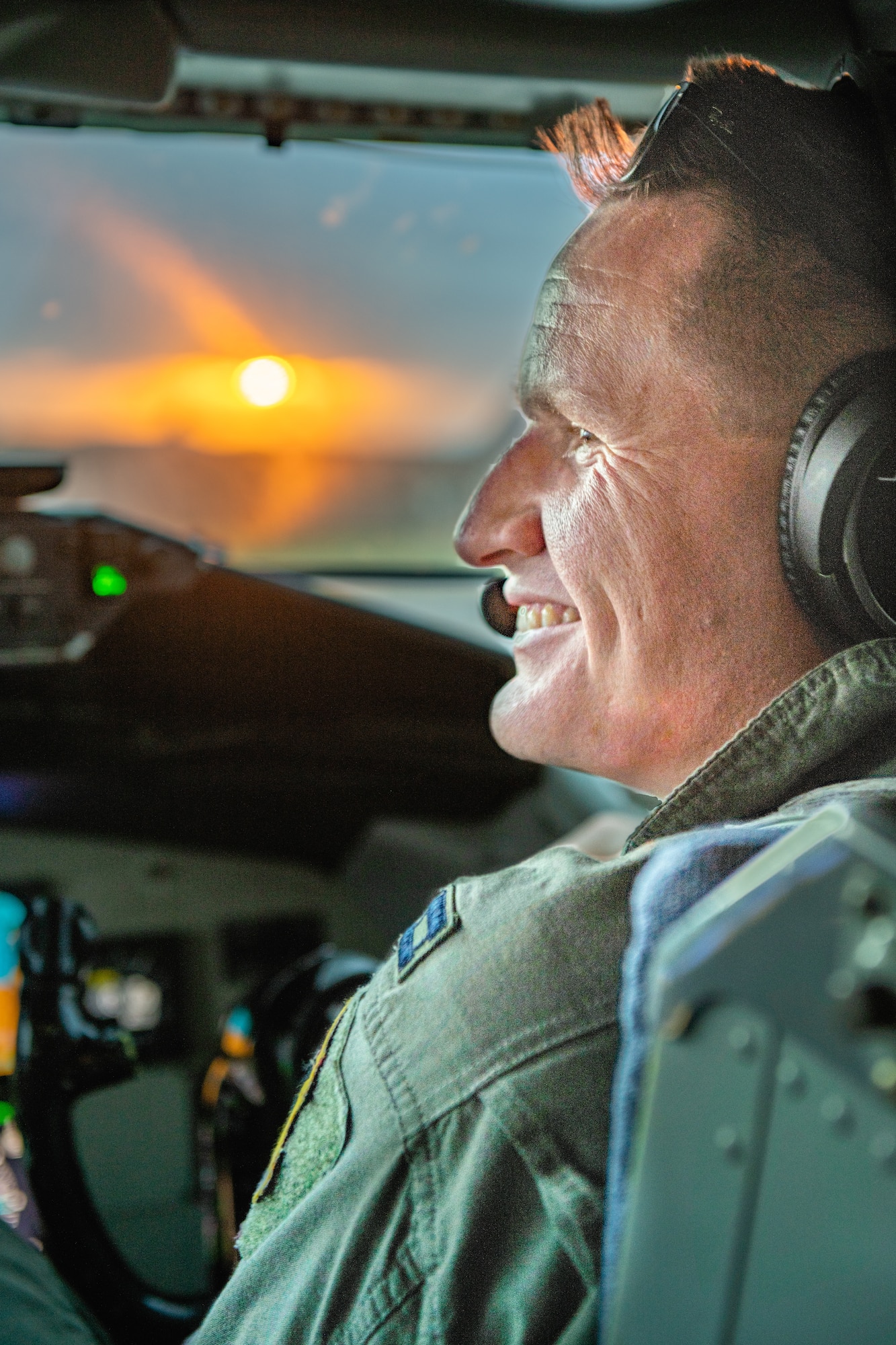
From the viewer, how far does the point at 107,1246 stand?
148cm

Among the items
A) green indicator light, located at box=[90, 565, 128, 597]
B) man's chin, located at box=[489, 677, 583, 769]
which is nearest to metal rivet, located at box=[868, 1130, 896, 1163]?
man's chin, located at box=[489, 677, 583, 769]

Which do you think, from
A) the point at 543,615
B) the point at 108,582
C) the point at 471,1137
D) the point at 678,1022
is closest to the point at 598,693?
the point at 543,615

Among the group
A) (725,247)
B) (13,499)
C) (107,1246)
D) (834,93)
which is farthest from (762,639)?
(13,499)

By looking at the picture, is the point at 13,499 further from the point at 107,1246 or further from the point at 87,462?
the point at 107,1246

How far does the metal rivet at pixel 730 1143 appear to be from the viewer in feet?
1.43

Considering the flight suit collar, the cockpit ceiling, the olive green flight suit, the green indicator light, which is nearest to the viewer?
the olive green flight suit

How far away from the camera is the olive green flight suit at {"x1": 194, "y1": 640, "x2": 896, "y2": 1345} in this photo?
24.1 inches

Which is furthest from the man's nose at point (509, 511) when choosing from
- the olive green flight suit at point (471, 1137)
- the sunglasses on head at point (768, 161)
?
the olive green flight suit at point (471, 1137)

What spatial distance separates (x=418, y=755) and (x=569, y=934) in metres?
1.77

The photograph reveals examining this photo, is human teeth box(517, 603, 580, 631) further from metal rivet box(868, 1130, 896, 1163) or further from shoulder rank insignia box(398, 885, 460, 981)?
metal rivet box(868, 1130, 896, 1163)

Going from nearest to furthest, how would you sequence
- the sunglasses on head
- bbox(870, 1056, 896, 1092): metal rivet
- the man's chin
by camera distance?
1. bbox(870, 1056, 896, 1092): metal rivet
2. the sunglasses on head
3. the man's chin

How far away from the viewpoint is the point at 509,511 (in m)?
1.05

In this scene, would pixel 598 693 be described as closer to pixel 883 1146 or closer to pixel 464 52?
pixel 883 1146

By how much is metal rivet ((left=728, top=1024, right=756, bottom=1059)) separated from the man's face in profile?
48 centimetres
